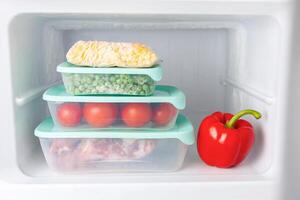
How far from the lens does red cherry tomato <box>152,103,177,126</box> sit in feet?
3.31

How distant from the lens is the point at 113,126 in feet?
3.32

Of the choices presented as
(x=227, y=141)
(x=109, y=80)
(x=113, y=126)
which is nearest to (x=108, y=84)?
(x=109, y=80)

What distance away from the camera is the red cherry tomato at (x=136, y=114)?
990mm

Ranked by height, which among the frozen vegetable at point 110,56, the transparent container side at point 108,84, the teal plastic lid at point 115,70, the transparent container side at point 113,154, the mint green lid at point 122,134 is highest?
the frozen vegetable at point 110,56

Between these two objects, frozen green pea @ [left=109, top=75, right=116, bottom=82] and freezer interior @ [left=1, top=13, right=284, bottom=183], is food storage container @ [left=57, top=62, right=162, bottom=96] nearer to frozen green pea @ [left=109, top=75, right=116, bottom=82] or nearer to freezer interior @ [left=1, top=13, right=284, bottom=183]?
frozen green pea @ [left=109, top=75, right=116, bottom=82]

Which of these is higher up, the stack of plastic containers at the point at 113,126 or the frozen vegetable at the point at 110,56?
the frozen vegetable at the point at 110,56

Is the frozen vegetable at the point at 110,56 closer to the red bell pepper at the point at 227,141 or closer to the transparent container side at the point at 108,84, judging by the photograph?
the transparent container side at the point at 108,84

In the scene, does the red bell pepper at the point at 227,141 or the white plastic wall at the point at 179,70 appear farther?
the red bell pepper at the point at 227,141

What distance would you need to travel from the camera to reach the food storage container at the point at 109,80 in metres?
0.94

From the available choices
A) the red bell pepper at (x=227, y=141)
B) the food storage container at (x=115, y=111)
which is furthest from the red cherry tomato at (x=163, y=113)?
the red bell pepper at (x=227, y=141)

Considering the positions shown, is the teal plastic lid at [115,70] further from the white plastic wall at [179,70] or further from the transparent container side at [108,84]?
the white plastic wall at [179,70]

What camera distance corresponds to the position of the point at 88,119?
3.27 ft

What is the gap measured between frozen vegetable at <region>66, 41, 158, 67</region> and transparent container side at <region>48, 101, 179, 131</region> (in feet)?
0.36

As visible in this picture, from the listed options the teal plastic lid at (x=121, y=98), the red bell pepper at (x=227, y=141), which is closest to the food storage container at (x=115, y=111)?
the teal plastic lid at (x=121, y=98)
